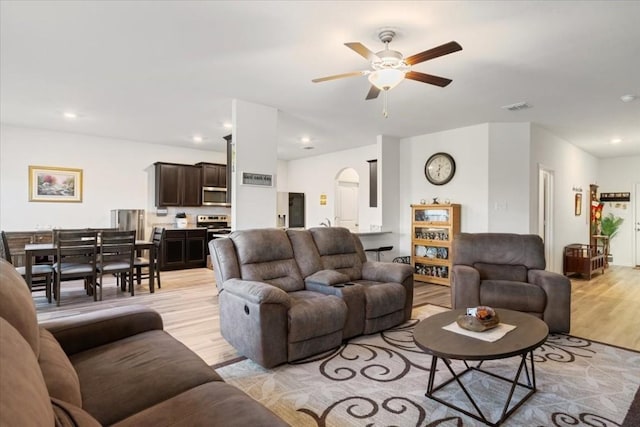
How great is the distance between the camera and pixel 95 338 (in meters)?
1.87

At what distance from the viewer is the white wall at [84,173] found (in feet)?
19.5

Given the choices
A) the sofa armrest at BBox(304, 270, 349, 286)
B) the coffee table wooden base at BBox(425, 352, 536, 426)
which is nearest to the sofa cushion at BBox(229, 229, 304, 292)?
the sofa armrest at BBox(304, 270, 349, 286)

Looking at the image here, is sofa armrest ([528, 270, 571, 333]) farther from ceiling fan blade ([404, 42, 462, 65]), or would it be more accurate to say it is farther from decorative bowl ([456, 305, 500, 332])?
ceiling fan blade ([404, 42, 462, 65])

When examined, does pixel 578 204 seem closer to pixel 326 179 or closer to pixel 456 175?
pixel 456 175

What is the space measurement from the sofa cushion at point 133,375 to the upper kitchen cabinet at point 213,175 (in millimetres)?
6035

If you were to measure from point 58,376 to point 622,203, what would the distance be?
425 inches

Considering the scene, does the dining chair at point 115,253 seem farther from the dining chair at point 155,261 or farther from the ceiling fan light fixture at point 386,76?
the ceiling fan light fixture at point 386,76

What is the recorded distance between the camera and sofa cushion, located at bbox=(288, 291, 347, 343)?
2666 millimetres

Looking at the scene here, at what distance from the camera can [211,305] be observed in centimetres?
441

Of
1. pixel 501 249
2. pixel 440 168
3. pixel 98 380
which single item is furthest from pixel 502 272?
pixel 98 380

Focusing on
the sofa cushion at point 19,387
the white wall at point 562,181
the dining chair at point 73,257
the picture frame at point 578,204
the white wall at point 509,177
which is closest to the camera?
the sofa cushion at point 19,387

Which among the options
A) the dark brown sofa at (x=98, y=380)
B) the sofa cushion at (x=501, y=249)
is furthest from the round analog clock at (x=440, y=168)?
the dark brown sofa at (x=98, y=380)

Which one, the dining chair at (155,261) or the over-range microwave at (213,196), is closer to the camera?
the dining chair at (155,261)

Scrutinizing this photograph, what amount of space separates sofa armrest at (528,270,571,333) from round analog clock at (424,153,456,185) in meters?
2.92
